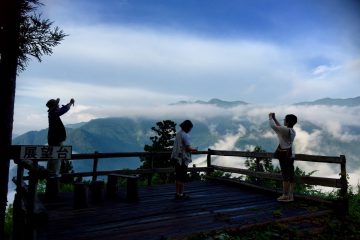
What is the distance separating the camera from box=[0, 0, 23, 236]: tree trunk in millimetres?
6559

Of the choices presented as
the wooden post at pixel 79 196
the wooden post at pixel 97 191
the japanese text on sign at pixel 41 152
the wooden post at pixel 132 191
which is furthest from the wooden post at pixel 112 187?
the japanese text on sign at pixel 41 152

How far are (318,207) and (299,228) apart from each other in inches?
75.1

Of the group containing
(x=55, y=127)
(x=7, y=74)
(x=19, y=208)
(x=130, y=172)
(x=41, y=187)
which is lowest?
(x=41, y=187)

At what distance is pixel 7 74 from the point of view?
7000 millimetres

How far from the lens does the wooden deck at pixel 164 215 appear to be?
6.04m

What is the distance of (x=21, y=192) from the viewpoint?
641 cm

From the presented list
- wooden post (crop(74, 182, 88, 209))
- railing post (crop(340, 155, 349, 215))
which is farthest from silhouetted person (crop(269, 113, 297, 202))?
wooden post (crop(74, 182, 88, 209))

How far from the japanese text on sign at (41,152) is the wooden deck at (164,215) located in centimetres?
131

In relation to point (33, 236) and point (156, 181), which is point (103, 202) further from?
point (156, 181)

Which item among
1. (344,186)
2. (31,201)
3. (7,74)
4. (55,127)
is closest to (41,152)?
(31,201)

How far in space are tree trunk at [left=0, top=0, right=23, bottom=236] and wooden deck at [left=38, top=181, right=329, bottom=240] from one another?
1.29 m

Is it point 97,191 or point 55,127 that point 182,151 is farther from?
point 55,127

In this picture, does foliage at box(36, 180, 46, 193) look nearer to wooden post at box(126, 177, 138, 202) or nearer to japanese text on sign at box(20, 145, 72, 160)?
wooden post at box(126, 177, 138, 202)

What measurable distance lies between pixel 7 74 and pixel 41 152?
2.18 metres
